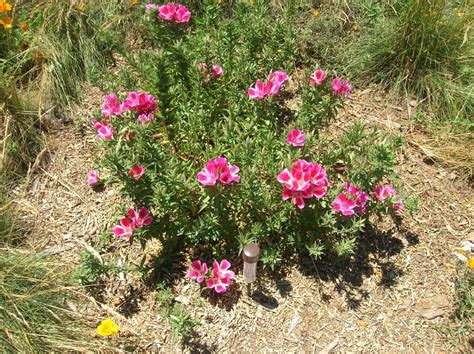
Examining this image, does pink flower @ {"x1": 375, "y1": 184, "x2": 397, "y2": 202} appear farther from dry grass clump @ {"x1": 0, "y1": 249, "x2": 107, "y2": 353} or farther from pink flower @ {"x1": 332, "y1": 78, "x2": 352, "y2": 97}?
dry grass clump @ {"x1": 0, "y1": 249, "x2": 107, "y2": 353}

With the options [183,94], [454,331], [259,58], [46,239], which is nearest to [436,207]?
[454,331]

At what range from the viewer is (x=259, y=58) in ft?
11.4

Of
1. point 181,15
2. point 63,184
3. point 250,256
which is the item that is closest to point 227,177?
point 250,256

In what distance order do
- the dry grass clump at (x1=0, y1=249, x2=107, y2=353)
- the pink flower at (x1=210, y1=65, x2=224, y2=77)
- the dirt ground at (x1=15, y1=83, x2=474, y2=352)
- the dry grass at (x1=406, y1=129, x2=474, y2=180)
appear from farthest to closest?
the dry grass at (x1=406, y1=129, x2=474, y2=180), the pink flower at (x1=210, y1=65, x2=224, y2=77), the dirt ground at (x1=15, y1=83, x2=474, y2=352), the dry grass clump at (x1=0, y1=249, x2=107, y2=353)

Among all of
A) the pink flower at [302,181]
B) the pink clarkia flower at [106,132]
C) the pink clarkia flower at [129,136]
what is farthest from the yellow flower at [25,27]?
the pink flower at [302,181]

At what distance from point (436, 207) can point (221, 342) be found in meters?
1.72

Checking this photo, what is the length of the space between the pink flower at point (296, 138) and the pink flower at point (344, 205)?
13.8 inches

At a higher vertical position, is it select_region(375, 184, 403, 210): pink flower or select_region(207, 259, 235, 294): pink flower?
select_region(375, 184, 403, 210): pink flower

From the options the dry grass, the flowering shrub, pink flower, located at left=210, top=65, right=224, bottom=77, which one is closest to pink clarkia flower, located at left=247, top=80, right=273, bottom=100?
the flowering shrub

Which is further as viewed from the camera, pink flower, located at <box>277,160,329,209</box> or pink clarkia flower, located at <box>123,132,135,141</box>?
pink clarkia flower, located at <box>123,132,135,141</box>

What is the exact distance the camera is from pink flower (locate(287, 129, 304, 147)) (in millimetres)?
2539

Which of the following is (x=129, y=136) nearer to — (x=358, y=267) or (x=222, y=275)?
(x=222, y=275)

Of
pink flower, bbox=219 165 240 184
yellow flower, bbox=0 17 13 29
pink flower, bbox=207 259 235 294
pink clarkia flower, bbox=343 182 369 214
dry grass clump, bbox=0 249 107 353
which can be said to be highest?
yellow flower, bbox=0 17 13 29

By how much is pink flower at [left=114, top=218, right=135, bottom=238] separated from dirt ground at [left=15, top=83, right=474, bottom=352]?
1.43 ft
